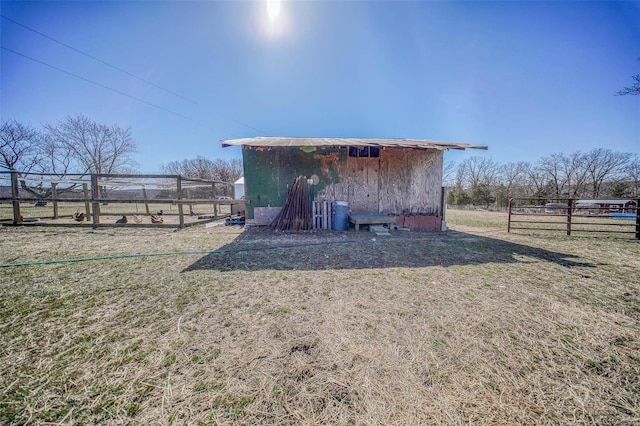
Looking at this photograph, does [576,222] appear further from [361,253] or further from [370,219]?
[361,253]

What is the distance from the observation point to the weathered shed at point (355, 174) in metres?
7.77

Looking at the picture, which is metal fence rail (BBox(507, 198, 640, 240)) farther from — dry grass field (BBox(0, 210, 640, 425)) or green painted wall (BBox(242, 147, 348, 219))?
green painted wall (BBox(242, 147, 348, 219))

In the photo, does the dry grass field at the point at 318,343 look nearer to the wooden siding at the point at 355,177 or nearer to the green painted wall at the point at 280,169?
the green painted wall at the point at 280,169

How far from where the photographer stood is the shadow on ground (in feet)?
13.4

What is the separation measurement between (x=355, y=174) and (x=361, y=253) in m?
3.95

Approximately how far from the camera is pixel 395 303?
8.65 ft

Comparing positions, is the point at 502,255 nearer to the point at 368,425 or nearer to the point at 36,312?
the point at 368,425

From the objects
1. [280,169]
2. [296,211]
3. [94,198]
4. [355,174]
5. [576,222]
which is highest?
[280,169]

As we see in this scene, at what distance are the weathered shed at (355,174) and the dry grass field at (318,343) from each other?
4268 mm

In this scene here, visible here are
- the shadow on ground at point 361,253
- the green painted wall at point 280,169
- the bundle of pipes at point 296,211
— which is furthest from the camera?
the green painted wall at point 280,169

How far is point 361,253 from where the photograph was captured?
480cm

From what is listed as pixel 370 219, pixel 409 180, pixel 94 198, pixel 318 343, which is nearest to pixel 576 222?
pixel 409 180

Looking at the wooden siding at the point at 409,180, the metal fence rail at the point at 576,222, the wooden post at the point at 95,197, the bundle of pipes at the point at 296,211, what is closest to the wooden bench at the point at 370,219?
the wooden siding at the point at 409,180

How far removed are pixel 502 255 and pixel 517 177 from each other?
33.7 meters
